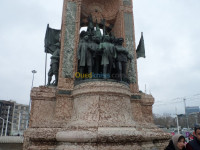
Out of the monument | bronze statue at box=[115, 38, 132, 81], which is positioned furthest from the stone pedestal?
bronze statue at box=[115, 38, 132, 81]

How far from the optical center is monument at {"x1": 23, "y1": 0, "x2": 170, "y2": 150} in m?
5.58

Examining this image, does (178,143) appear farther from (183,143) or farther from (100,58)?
(100,58)

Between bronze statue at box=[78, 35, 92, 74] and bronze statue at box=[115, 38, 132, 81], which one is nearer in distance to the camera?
bronze statue at box=[78, 35, 92, 74]

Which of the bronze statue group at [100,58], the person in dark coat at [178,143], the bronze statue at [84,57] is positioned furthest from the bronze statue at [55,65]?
the person in dark coat at [178,143]

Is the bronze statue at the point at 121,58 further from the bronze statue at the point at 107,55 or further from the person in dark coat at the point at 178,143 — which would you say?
the person in dark coat at the point at 178,143

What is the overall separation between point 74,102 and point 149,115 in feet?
13.4

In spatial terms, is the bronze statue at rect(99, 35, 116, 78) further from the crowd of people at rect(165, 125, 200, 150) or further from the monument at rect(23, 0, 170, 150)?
the crowd of people at rect(165, 125, 200, 150)

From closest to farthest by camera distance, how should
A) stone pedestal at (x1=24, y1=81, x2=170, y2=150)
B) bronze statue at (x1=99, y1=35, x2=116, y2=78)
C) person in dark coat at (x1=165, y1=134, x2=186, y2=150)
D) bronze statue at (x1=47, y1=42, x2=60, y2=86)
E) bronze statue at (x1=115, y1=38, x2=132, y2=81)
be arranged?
person in dark coat at (x1=165, y1=134, x2=186, y2=150)
stone pedestal at (x1=24, y1=81, x2=170, y2=150)
bronze statue at (x1=99, y1=35, x2=116, y2=78)
bronze statue at (x1=115, y1=38, x2=132, y2=81)
bronze statue at (x1=47, y1=42, x2=60, y2=86)

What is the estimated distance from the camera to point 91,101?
6.30m

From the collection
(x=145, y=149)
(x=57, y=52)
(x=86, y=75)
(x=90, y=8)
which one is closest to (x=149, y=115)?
(x=145, y=149)

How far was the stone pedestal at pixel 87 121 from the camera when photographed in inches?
213

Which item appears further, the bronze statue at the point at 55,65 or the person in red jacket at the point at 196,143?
the bronze statue at the point at 55,65

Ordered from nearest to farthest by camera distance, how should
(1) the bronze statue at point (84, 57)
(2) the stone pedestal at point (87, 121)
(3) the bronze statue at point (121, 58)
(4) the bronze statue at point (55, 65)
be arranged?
1. (2) the stone pedestal at point (87, 121)
2. (1) the bronze statue at point (84, 57)
3. (3) the bronze statue at point (121, 58)
4. (4) the bronze statue at point (55, 65)

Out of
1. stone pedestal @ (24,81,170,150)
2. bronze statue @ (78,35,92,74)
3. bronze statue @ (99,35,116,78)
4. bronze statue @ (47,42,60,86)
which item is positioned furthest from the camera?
bronze statue @ (47,42,60,86)
